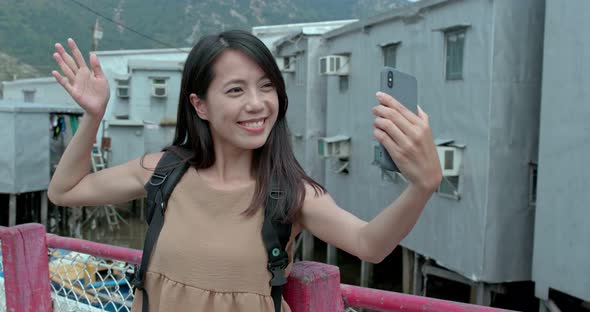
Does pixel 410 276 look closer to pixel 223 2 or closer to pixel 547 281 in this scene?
pixel 547 281

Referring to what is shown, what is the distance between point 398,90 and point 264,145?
2.21 feet

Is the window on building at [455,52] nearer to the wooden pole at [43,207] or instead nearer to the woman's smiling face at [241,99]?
the woman's smiling face at [241,99]

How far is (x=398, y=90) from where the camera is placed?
161 centimetres

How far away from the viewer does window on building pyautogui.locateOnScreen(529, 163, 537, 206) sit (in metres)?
11.1

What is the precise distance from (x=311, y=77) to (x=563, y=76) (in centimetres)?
1050

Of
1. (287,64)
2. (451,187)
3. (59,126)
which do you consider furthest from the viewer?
(59,126)

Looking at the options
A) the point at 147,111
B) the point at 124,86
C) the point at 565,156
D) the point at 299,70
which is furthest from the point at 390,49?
the point at 124,86

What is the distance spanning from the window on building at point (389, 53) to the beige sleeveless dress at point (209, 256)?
12.4 m

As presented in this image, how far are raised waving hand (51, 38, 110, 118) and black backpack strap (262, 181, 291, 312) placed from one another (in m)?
0.79

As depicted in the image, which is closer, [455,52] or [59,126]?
[455,52]

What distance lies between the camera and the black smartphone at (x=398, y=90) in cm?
159

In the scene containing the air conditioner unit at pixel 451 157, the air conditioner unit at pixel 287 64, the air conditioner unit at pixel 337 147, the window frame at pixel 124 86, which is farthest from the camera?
the window frame at pixel 124 86

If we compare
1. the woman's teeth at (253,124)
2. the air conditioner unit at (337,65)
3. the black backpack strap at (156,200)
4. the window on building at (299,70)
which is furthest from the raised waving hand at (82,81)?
the window on building at (299,70)

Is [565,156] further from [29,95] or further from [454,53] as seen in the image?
[29,95]
